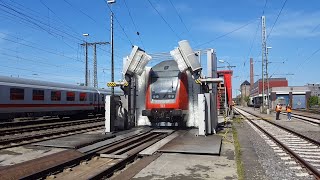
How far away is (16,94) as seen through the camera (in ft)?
73.7

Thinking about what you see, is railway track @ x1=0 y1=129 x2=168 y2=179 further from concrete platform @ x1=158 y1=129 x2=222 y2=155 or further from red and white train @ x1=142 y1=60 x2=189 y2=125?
red and white train @ x1=142 y1=60 x2=189 y2=125

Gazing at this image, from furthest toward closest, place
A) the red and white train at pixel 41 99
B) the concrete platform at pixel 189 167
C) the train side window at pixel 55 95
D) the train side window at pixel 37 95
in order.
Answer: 1. the train side window at pixel 55 95
2. the train side window at pixel 37 95
3. the red and white train at pixel 41 99
4. the concrete platform at pixel 189 167

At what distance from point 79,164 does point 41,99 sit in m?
17.8

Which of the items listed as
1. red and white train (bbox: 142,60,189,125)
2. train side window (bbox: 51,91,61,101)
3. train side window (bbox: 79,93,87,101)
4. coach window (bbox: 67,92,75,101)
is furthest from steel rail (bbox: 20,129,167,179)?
train side window (bbox: 79,93,87,101)

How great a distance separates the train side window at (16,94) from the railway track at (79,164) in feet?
44.1

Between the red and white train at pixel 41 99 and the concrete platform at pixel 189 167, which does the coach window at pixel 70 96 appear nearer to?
the red and white train at pixel 41 99

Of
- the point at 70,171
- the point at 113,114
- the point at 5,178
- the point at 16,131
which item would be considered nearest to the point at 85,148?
the point at 70,171

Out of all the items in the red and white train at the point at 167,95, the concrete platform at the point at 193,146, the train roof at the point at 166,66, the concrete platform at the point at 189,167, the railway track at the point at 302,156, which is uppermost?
the train roof at the point at 166,66

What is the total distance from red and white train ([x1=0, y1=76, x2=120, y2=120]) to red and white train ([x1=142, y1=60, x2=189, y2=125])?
11.0m

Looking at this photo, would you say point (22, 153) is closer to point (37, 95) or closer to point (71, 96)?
point (37, 95)

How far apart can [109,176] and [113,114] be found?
7.97 meters

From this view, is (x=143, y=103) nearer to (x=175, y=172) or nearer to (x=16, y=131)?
(x=16, y=131)

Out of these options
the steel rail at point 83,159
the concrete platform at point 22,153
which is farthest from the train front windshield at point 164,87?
the concrete platform at point 22,153

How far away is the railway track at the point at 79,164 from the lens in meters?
7.18
